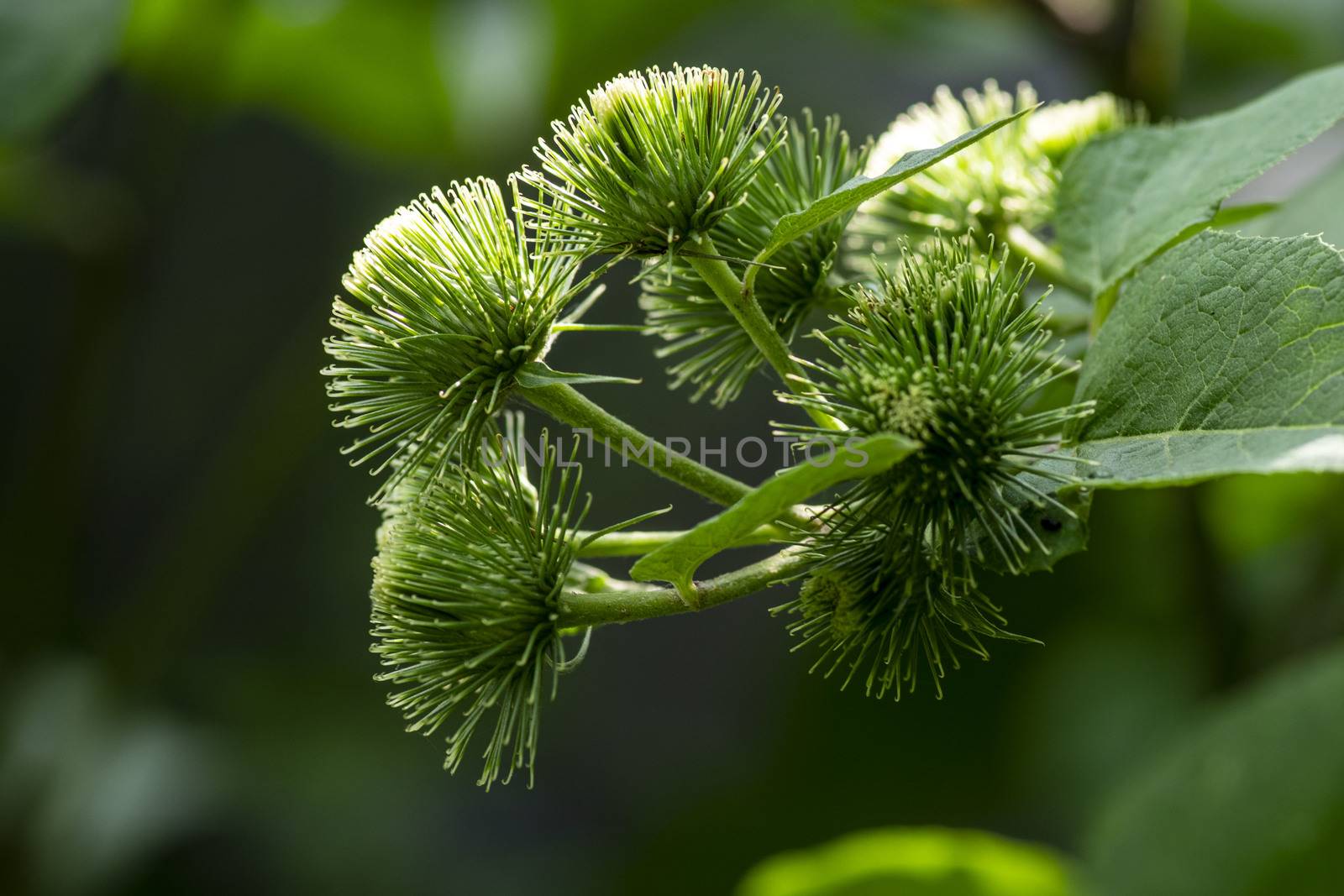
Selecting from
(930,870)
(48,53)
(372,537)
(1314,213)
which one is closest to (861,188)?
(1314,213)

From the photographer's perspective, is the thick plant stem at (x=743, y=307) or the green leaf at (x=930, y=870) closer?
the thick plant stem at (x=743, y=307)

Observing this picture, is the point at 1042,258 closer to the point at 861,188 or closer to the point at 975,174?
the point at 975,174

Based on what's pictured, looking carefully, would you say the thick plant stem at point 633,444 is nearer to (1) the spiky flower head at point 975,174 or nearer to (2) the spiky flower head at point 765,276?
(2) the spiky flower head at point 765,276

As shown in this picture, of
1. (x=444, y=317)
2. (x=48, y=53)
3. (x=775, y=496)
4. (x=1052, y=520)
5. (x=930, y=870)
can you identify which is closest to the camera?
(x=775, y=496)

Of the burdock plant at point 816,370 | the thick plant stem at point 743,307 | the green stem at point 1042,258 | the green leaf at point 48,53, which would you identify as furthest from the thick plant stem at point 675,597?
the green leaf at point 48,53

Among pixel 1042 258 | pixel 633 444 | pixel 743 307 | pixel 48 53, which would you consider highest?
pixel 48 53

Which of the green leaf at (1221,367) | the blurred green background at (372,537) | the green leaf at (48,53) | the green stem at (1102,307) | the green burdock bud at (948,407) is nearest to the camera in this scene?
the green leaf at (1221,367)

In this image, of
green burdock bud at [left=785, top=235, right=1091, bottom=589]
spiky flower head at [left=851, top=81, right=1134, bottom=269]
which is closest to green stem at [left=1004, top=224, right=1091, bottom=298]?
spiky flower head at [left=851, top=81, right=1134, bottom=269]

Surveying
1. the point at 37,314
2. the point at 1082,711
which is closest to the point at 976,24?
the point at 1082,711
